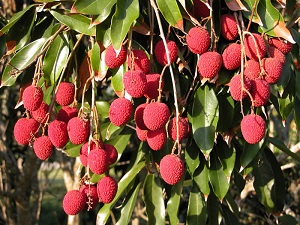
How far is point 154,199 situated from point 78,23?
49 cm

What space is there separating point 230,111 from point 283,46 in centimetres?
16

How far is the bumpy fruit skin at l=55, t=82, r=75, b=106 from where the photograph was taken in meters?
1.01

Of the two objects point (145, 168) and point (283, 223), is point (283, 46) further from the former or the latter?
point (283, 223)

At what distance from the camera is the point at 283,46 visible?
100cm

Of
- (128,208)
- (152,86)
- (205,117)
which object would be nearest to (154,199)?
(128,208)

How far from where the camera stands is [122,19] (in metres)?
0.89

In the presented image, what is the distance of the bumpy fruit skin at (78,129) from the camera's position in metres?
0.91

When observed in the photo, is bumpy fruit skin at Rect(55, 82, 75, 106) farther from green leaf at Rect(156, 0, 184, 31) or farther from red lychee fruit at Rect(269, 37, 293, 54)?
red lychee fruit at Rect(269, 37, 293, 54)

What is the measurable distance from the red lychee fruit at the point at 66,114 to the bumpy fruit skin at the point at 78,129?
5 cm

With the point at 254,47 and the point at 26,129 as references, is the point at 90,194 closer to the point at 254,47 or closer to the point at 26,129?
the point at 26,129

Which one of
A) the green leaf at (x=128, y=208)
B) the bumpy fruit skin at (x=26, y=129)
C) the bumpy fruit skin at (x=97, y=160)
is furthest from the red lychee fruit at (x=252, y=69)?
the green leaf at (x=128, y=208)

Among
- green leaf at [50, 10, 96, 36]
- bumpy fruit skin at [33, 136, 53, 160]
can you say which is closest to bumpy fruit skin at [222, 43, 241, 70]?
green leaf at [50, 10, 96, 36]

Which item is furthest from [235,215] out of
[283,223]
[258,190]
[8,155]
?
[8,155]

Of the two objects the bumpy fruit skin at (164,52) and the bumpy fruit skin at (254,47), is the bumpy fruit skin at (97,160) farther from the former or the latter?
the bumpy fruit skin at (254,47)
